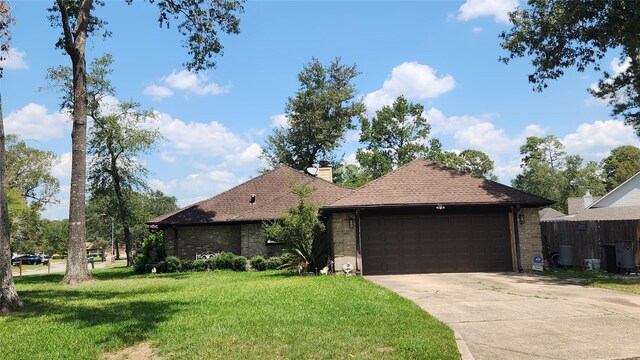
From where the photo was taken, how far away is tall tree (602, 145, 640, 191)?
6419 centimetres

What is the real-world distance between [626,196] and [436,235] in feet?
42.6

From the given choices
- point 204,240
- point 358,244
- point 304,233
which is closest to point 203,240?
point 204,240

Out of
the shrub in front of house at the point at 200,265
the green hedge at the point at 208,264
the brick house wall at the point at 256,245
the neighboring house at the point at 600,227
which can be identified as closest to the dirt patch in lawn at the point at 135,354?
the green hedge at the point at 208,264

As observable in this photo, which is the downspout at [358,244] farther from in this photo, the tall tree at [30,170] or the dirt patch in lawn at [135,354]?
the tall tree at [30,170]

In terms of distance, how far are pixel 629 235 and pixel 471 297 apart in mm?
11644

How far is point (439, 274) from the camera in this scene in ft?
A: 56.6

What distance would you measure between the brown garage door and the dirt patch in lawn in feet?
39.4

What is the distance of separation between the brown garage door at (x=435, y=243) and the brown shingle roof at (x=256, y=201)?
566 cm

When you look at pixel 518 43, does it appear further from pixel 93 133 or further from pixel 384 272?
pixel 93 133

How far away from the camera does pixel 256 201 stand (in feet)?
82.5

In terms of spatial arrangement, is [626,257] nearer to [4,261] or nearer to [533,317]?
[533,317]

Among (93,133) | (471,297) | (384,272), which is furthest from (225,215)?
(93,133)

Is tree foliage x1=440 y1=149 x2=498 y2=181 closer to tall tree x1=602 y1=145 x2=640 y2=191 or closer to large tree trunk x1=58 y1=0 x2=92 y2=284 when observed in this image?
tall tree x1=602 y1=145 x2=640 y2=191

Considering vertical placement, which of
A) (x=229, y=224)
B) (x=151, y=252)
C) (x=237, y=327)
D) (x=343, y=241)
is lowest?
(x=237, y=327)
